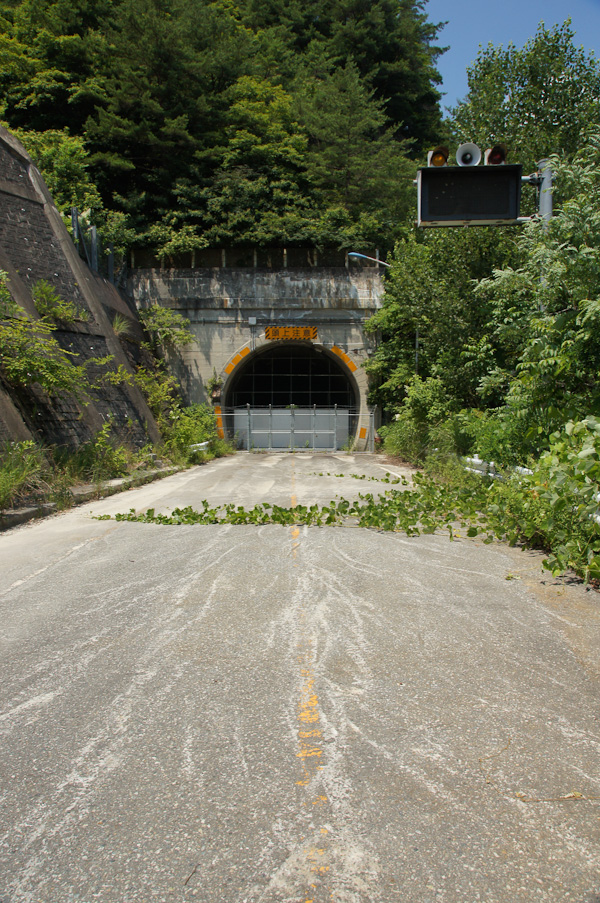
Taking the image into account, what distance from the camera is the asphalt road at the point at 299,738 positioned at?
7.23 ft

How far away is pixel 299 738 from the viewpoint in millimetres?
3027

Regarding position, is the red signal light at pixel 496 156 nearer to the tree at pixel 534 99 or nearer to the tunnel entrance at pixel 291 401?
the tree at pixel 534 99

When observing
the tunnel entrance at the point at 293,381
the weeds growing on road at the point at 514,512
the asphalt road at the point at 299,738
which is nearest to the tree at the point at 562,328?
the weeds growing on road at the point at 514,512

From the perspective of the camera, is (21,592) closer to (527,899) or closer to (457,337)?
(527,899)

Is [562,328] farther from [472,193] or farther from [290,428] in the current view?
[290,428]

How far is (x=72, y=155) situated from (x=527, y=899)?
93.5 ft

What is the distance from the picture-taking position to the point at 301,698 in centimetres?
343

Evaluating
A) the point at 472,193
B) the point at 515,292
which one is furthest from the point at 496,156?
the point at 515,292

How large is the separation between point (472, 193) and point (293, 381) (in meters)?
24.0

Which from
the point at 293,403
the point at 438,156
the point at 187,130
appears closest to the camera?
the point at 438,156

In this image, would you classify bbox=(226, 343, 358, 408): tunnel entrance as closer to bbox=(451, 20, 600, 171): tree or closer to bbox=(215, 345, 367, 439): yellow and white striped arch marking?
bbox=(215, 345, 367, 439): yellow and white striped arch marking

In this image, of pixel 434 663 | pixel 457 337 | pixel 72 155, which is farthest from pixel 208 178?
pixel 434 663

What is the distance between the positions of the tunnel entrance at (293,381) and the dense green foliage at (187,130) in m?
6.54

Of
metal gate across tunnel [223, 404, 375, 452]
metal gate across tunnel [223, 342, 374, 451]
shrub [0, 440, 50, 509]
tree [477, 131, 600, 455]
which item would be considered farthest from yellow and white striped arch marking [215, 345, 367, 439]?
tree [477, 131, 600, 455]
